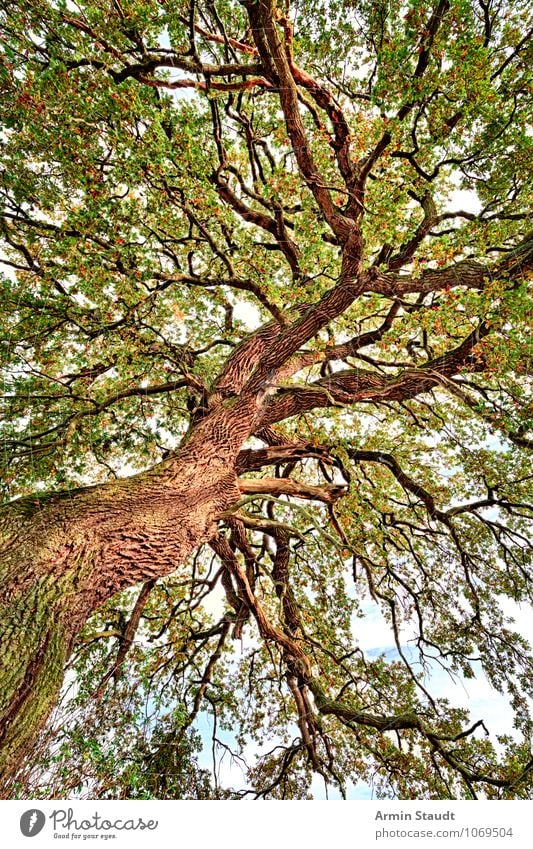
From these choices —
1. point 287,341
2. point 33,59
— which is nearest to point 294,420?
point 287,341

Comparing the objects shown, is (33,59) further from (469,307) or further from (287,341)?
(469,307)

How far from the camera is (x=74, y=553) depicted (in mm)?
2125

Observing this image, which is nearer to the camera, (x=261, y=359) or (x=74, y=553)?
(x=74, y=553)

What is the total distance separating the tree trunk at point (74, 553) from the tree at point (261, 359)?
1 cm

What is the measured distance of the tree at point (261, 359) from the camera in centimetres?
258

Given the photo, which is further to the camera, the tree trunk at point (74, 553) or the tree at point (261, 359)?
the tree at point (261, 359)

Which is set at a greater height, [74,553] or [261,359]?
[261,359]

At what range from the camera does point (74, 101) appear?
8.78 ft

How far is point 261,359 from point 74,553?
2343mm

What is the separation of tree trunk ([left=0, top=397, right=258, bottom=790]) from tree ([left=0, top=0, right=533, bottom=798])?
0.01m

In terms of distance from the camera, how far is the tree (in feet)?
8.47
